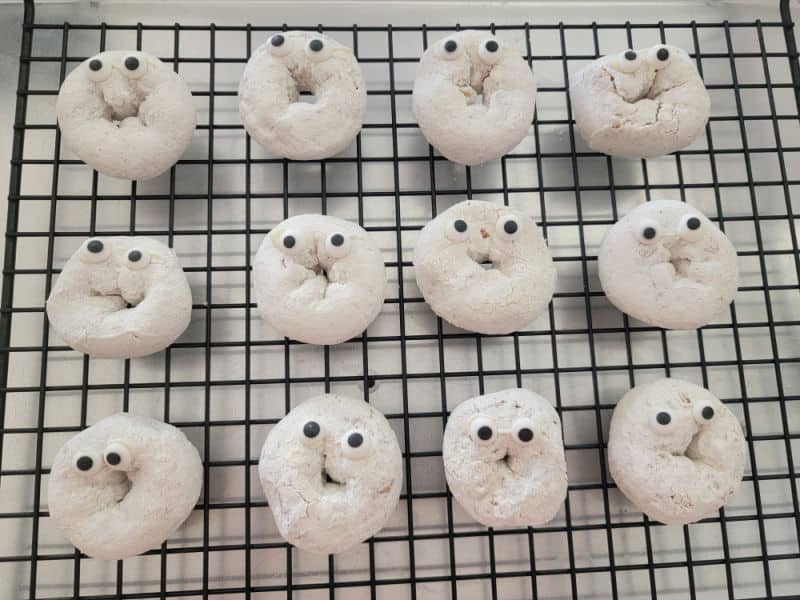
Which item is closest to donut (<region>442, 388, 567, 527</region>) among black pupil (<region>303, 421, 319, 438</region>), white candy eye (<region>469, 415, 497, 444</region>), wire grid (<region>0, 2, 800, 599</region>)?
white candy eye (<region>469, 415, 497, 444</region>)

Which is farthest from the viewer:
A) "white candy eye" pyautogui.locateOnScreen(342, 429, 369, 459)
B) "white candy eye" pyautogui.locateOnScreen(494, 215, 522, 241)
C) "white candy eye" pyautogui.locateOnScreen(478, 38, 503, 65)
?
"white candy eye" pyautogui.locateOnScreen(478, 38, 503, 65)

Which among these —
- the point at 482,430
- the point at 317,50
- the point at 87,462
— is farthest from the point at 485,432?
the point at 317,50

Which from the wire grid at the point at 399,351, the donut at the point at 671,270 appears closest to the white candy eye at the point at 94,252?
the wire grid at the point at 399,351

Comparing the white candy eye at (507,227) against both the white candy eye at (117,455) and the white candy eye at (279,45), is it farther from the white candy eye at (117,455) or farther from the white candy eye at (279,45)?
the white candy eye at (117,455)

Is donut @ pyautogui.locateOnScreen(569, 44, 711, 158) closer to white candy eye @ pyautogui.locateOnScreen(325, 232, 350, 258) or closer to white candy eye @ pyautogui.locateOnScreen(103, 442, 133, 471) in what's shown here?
white candy eye @ pyautogui.locateOnScreen(325, 232, 350, 258)

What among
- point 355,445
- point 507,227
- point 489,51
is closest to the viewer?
point 355,445

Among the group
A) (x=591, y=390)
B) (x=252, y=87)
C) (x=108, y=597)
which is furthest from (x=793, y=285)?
(x=108, y=597)

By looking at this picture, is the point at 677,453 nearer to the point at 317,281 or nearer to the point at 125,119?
the point at 317,281
